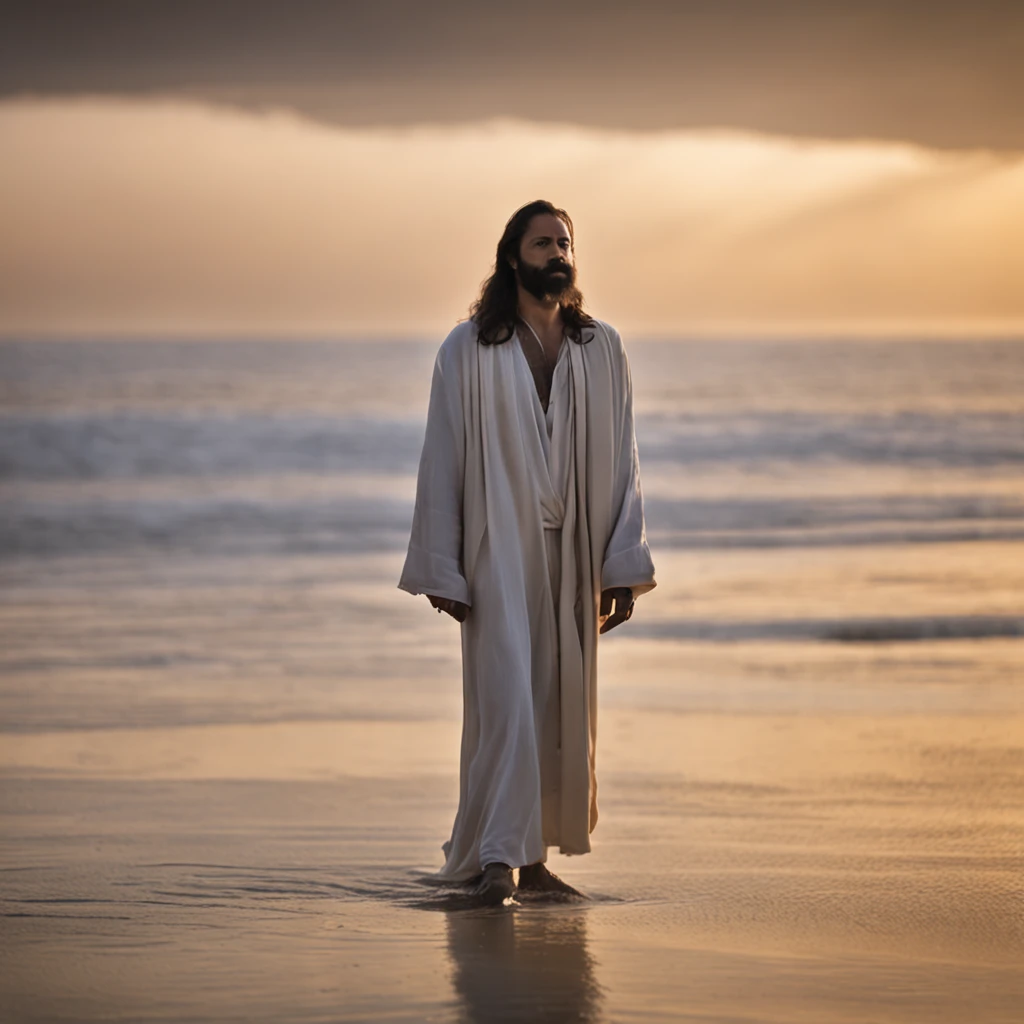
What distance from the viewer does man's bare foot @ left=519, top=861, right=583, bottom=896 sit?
533cm

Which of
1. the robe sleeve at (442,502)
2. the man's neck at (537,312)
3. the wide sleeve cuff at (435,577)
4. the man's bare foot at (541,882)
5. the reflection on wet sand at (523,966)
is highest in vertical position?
the man's neck at (537,312)

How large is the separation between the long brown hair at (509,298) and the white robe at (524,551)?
0.04 m

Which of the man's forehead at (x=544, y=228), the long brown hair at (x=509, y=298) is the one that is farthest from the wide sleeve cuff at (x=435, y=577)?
the man's forehead at (x=544, y=228)

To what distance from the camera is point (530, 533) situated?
212 inches

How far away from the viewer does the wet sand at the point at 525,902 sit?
167 inches

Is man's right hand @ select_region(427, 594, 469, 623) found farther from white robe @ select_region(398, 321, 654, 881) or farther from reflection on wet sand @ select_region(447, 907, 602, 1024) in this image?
reflection on wet sand @ select_region(447, 907, 602, 1024)

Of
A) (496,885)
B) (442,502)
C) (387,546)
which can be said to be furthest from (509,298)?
(387,546)

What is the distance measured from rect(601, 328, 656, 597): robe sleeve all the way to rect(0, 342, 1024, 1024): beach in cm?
94

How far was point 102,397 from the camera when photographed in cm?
4038

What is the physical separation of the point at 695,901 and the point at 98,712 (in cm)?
378

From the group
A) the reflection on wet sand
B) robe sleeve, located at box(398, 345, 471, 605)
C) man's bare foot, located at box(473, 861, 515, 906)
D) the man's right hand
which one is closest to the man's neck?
robe sleeve, located at box(398, 345, 471, 605)

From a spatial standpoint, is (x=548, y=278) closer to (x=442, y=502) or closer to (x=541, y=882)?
(x=442, y=502)

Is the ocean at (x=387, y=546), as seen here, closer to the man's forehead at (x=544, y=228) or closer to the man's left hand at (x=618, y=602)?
the man's left hand at (x=618, y=602)

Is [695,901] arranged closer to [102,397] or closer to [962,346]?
[102,397]
